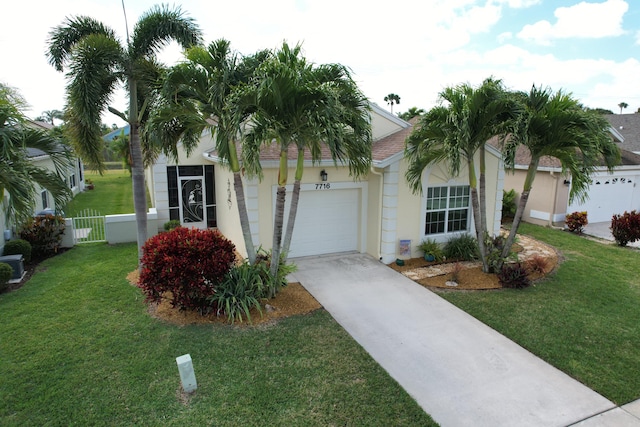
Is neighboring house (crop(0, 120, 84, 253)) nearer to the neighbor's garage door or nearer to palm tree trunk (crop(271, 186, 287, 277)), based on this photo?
palm tree trunk (crop(271, 186, 287, 277))

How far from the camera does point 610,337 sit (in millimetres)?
7008

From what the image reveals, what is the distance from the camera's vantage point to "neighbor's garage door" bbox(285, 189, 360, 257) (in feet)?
37.8

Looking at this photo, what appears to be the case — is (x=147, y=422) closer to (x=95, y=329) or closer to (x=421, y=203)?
(x=95, y=329)

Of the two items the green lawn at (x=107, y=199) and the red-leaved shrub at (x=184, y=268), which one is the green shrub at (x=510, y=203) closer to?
the red-leaved shrub at (x=184, y=268)

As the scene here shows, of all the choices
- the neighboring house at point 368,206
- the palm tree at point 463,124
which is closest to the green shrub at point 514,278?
the palm tree at point 463,124

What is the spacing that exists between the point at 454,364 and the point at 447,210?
6.70 metres

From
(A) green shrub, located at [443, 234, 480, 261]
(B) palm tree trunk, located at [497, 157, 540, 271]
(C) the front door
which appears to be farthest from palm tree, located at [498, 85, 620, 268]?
(C) the front door

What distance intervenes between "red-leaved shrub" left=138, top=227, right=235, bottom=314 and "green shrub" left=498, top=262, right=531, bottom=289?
6.72m

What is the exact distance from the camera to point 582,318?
7.79 m

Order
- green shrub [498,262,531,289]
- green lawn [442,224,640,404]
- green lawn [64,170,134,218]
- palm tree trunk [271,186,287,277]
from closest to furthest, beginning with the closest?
green lawn [442,224,640,404] → palm tree trunk [271,186,287,277] → green shrub [498,262,531,289] → green lawn [64,170,134,218]

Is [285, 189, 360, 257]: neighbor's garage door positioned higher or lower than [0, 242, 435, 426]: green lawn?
higher

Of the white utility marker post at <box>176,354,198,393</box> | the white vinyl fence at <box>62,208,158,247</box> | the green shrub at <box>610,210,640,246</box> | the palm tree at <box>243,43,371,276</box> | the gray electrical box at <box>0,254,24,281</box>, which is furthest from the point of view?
the green shrub at <box>610,210,640,246</box>

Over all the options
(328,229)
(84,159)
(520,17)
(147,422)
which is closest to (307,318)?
(147,422)

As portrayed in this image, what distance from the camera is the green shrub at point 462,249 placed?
11.8 meters
